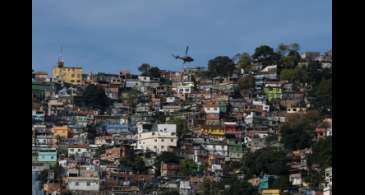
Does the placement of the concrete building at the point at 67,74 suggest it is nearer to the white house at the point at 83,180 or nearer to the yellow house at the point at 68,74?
the yellow house at the point at 68,74

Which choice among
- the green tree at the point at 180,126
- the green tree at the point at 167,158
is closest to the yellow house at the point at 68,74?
the green tree at the point at 180,126

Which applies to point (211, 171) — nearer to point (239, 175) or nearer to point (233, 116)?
point (239, 175)

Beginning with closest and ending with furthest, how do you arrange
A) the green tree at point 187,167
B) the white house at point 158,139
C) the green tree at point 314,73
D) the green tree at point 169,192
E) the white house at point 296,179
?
1. the white house at point 296,179
2. the green tree at point 169,192
3. the green tree at point 187,167
4. the white house at point 158,139
5. the green tree at point 314,73

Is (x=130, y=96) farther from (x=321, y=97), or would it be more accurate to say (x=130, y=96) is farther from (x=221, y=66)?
(x=321, y=97)

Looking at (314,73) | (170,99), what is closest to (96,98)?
(170,99)

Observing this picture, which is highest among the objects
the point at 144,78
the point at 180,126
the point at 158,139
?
the point at 144,78

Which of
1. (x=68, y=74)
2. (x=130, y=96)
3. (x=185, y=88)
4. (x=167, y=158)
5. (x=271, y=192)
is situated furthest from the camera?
(x=68, y=74)
